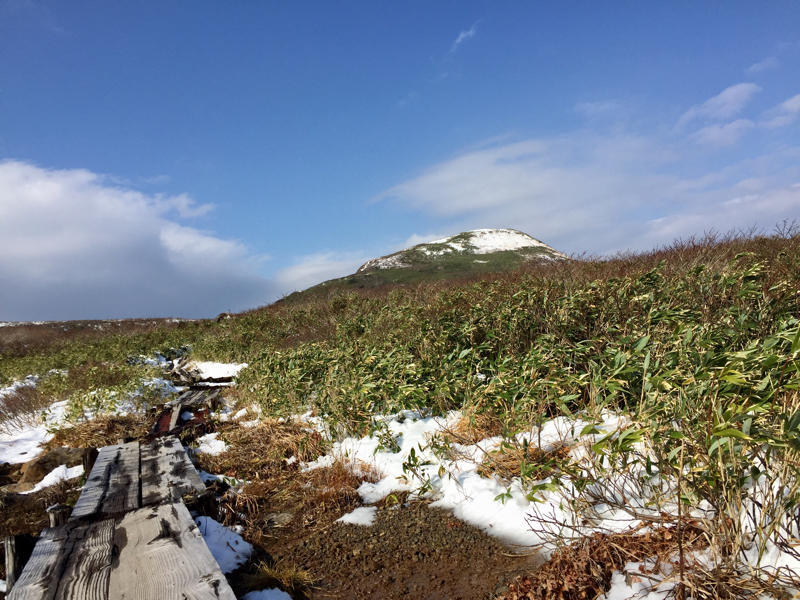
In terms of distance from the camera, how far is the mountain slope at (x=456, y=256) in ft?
102

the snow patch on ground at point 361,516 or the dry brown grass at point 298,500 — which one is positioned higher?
the dry brown grass at point 298,500

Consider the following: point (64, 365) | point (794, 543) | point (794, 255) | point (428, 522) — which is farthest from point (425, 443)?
point (64, 365)

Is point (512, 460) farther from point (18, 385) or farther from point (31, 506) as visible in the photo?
point (18, 385)

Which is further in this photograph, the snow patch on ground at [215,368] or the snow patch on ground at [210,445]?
the snow patch on ground at [215,368]

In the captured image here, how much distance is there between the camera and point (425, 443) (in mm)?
4316

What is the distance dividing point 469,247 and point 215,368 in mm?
35681

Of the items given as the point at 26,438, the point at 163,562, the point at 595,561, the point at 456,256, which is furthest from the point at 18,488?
the point at 456,256

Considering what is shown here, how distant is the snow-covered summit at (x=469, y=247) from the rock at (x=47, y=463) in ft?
104

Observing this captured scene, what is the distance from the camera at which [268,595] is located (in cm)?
269

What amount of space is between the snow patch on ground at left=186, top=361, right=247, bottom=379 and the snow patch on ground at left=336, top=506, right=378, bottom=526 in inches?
325

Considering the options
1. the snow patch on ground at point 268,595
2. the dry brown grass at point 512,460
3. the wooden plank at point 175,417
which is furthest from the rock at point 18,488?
the dry brown grass at point 512,460

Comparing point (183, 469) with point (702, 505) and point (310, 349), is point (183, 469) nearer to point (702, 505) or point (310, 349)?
point (310, 349)

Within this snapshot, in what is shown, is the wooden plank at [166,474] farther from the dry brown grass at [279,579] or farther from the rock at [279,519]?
the dry brown grass at [279,579]

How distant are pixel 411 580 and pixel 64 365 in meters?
16.9
